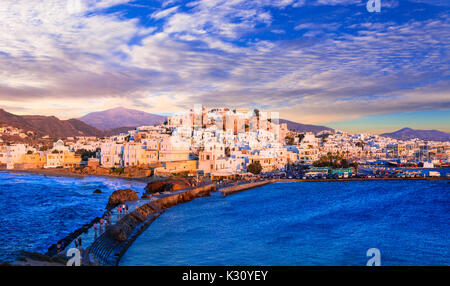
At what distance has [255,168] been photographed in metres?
45.2

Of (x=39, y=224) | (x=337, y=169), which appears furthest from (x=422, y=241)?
(x=337, y=169)

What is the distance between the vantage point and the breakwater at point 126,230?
11730mm

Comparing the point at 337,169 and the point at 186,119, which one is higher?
the point at 186,119

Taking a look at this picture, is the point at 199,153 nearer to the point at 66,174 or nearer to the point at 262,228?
the point at 66,174

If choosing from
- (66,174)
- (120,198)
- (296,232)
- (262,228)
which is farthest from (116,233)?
(66,174)

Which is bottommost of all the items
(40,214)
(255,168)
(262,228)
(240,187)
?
(40,214)

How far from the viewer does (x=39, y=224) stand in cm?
1875

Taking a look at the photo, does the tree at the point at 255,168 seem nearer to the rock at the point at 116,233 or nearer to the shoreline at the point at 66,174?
the shoreline at the point at 66,174

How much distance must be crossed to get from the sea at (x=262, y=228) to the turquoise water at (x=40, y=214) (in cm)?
5

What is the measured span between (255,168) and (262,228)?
2741cm

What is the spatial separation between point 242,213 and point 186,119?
57980 millimetres

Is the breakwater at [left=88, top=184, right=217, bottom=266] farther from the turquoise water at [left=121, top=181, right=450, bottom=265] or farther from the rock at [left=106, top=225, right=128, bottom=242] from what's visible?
the turquoise water at [left=121, top=181, right=450, bottom=265]
